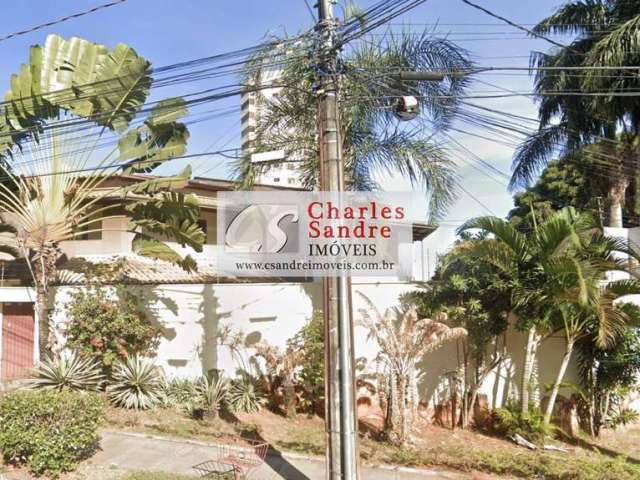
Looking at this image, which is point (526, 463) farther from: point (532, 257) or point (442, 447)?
point (532, 257)

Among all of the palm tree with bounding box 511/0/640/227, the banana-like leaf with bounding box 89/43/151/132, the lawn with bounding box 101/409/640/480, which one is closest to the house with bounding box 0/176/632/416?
the lawn with bounding box 101/409/640/480

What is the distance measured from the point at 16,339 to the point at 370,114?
33.2 feet

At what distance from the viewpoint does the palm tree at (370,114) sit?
27.5ft

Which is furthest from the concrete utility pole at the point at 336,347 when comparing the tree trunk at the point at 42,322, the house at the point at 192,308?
the tree trunk at the point at 42,322

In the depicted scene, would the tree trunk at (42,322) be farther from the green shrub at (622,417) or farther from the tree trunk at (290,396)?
the green shrub at (622,417)

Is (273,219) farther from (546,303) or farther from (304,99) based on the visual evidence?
(546,303)

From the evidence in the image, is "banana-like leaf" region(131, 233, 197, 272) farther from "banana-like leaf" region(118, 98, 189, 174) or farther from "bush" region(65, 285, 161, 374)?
"banana-like leaf" region(118, 98, 189, 174)

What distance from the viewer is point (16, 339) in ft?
40.0

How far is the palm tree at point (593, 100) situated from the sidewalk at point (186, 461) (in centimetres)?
919

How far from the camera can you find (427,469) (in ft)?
23.7

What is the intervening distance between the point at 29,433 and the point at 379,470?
4.73 meters

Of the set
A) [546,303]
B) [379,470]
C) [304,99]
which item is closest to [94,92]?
[304,99]

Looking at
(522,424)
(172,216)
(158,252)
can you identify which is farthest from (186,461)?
(522,424)

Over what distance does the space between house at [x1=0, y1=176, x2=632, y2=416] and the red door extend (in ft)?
0.07
